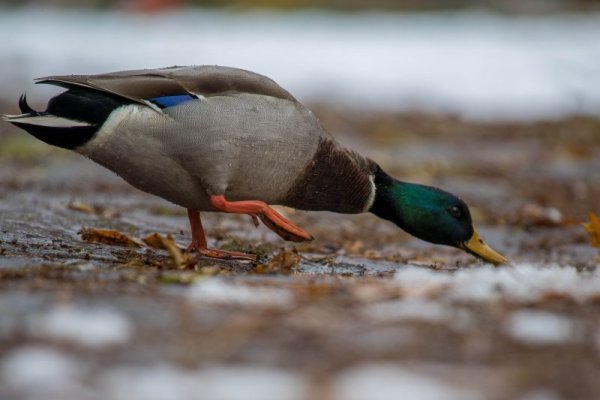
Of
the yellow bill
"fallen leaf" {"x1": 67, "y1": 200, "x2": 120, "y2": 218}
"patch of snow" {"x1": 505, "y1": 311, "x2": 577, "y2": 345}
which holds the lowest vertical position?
"fallen leaf" {"x1": 67, "y1": 200, "x2": 120, "y2": 218}

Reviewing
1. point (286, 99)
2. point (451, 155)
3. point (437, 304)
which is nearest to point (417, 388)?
point (437, 304)

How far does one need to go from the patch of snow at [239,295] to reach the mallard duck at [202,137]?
3.73ft

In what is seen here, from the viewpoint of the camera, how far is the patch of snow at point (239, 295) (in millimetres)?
3451

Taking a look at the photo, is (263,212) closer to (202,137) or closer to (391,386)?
(202,137)

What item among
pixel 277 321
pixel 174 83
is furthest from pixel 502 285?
pixel 174 83

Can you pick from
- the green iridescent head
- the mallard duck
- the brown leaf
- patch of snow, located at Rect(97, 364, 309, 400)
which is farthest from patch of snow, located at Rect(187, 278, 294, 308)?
the green iridescent head

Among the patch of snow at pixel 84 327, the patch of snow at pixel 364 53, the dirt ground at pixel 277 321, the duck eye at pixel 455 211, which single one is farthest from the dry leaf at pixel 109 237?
the patch of snow at pixel 364 53

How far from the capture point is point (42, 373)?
2814 millimetres

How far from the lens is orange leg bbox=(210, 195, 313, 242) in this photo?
482cm

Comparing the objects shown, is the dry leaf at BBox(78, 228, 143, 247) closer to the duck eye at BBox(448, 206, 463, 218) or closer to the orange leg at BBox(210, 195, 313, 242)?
the orange leg at BBox(210, 195, 313, 242)

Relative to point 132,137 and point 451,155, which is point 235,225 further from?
point 451,155

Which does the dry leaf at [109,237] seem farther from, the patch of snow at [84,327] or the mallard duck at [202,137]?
the patch of snow at [84,327]

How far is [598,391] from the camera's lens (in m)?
2.84

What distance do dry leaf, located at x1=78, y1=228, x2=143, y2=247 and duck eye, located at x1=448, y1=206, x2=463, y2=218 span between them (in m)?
1.51
